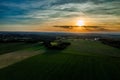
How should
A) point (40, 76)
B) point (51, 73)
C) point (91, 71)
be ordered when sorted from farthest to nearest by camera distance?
point (91, 71), point (51, 73), point (40, 76)

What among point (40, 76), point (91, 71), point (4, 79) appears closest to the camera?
point (4, 79)

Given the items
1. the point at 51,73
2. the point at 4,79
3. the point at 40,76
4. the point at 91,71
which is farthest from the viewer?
the point at 91,71

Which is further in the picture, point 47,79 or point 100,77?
point 100,77

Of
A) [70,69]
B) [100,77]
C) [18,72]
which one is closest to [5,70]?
[18,72]

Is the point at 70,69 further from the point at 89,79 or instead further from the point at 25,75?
the point at 25,75

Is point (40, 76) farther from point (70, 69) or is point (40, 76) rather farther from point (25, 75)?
point (70, 69)

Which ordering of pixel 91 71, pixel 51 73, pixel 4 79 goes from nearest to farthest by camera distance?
pixel 4 79, pixel 51 73, pixel 91 71

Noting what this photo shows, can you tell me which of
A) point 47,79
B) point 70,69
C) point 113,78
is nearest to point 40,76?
point 47,79

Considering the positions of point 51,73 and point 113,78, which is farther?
point 51,73
